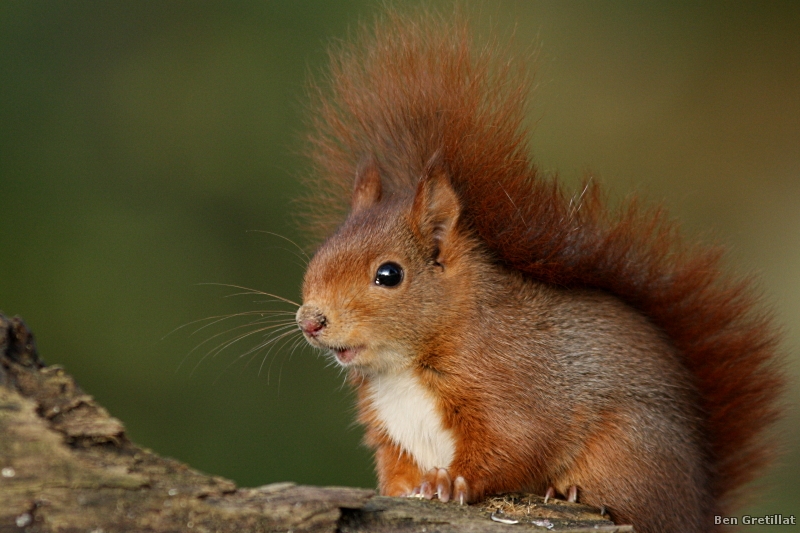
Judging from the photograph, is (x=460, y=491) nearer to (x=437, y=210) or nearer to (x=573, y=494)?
(x=573, y=494)

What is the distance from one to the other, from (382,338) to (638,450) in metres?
0.56

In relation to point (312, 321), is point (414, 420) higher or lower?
lower

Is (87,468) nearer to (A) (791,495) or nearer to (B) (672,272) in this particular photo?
(B) (672,272)

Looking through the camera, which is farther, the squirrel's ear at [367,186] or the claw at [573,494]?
the squirrel's ear at [367,186]

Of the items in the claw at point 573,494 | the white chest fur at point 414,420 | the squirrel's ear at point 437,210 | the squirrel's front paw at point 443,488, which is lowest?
the squirrel's front paw at point 443,488

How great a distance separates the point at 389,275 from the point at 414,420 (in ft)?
1.02

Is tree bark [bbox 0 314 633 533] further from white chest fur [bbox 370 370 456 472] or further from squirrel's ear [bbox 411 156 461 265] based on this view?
squirrel's ear [bbox 411 156 461 265]

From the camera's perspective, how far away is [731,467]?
2021mm

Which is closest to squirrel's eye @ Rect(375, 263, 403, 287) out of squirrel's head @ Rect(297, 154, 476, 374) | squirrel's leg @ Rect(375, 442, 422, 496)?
squirrel's head @ Rect(297, 154, 476, 374)

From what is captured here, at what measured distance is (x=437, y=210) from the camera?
1.82 m

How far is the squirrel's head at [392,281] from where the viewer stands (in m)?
1.74

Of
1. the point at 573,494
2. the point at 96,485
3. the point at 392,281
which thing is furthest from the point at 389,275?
the point at 96,485

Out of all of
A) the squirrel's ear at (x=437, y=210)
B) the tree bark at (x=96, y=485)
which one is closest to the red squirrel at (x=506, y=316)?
the squirrel's ear at (x=437, y=210)

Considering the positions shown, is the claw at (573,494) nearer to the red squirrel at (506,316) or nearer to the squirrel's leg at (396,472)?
the red squirrel at (506,316)
